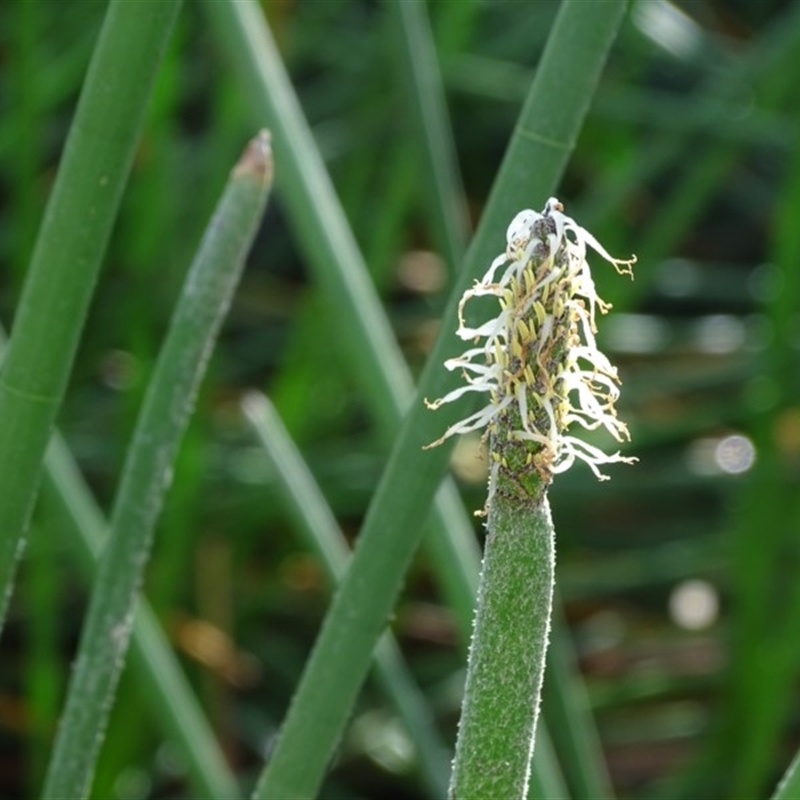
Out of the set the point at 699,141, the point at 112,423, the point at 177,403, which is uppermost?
the point at 699,141

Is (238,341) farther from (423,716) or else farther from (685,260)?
(423,716)

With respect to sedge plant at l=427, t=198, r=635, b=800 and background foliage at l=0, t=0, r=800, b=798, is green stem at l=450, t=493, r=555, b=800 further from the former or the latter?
background foliage at l=0, t=0, r=800, b=798

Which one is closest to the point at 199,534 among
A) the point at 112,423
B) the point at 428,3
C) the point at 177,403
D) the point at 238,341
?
the point at 112,423

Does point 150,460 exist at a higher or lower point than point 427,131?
lower

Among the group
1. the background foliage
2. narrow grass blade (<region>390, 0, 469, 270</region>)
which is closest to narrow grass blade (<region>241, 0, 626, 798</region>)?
narrow grass blade (<region>390, 0, 469, 270</region>)

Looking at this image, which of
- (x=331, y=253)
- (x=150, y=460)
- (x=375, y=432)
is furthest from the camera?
(x=375, y=432)

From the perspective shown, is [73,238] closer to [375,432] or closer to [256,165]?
[256,165]

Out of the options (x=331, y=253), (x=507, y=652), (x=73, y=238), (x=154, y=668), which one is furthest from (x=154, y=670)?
(x=507, y=652)
